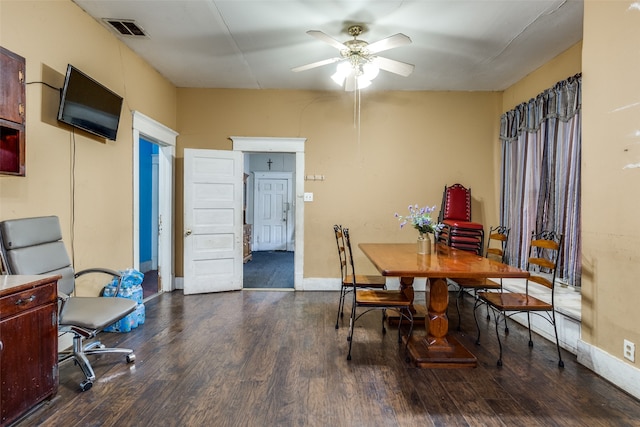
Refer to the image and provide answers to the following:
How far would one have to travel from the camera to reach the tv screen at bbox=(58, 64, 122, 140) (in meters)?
2.52

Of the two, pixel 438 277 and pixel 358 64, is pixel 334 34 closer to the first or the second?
pixel 358 64

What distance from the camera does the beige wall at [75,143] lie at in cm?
229

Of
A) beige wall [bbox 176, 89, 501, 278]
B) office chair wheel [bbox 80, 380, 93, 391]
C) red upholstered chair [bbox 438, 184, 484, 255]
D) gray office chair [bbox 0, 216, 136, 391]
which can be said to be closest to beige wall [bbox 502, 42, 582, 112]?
beige wall [bbox 176, 89, 501, 278]

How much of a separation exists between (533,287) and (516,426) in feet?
7.25

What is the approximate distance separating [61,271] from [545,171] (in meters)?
4.60

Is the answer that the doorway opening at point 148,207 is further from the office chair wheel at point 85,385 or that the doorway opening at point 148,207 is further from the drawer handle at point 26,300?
the drawer handle at point 26,300

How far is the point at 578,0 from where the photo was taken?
8.68 feet

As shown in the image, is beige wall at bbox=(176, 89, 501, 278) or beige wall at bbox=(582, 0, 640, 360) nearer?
beige wall at bbox=(582, 0, 640, 360)

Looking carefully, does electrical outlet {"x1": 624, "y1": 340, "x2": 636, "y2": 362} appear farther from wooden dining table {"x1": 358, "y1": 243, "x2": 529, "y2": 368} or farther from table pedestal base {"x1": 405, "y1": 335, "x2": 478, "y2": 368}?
table pedestal base {"x1": 405, "y1": 335, "x2": 478, "y2": 368}

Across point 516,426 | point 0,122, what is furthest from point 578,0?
point 0,122

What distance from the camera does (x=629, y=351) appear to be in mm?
2107

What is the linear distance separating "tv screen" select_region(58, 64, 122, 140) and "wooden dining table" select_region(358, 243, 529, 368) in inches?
103

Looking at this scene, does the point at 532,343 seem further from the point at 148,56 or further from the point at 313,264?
the point at 148,56

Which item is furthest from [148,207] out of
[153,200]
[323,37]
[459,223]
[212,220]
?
[459,223]
